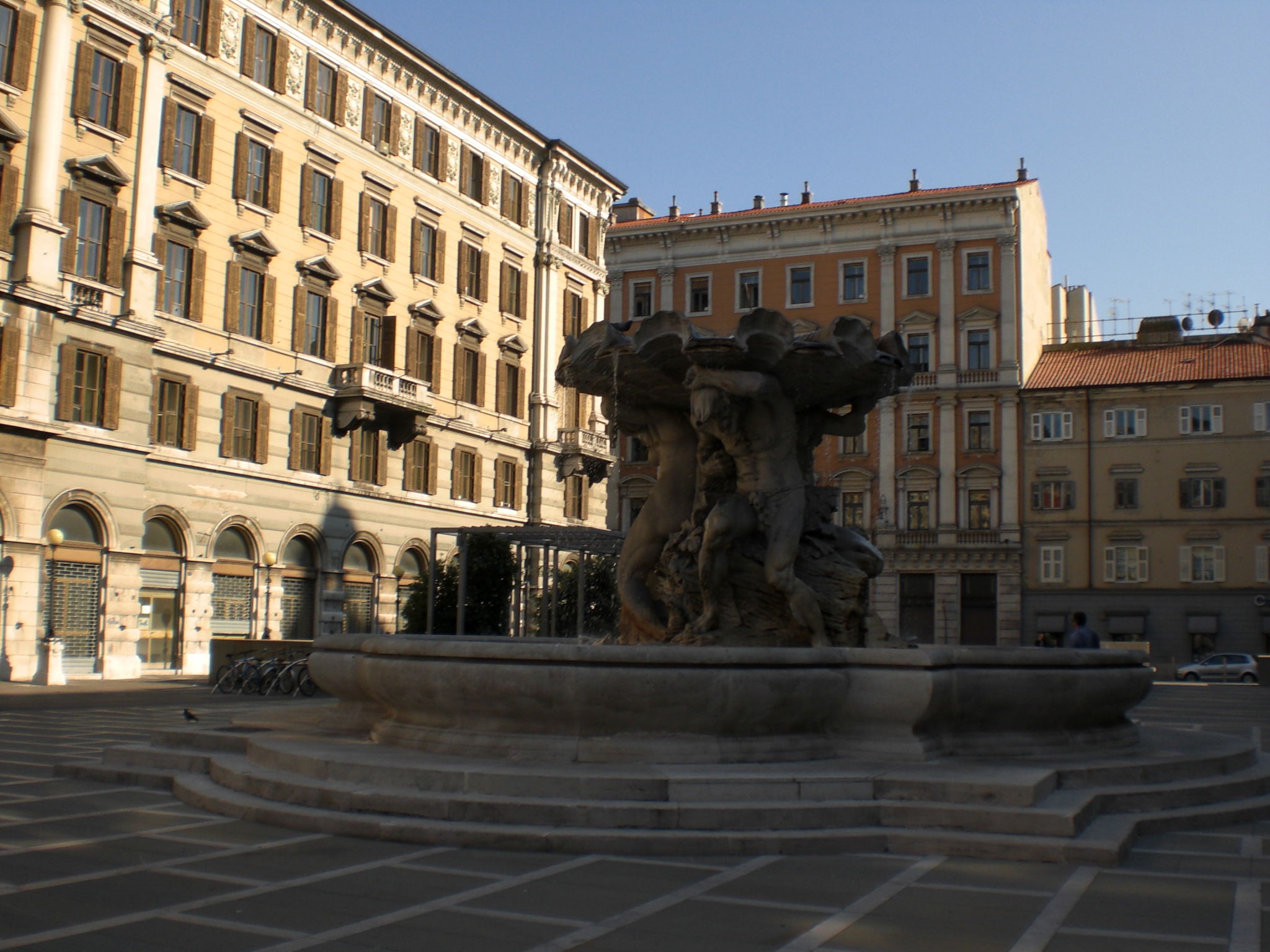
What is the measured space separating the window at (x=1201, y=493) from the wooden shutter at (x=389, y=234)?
3111 centimetres

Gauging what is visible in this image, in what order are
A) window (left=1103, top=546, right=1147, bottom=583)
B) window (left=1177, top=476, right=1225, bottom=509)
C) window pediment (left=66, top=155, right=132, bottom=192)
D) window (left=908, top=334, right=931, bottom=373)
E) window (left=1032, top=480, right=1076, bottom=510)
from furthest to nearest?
window (left=908, top=334, right=931, bottom=373) → window (left=1032, top=480, right=1076, bottom=510) → window (left=1103, top=546, right=1147, bottom=583) → window (left=1177, top=476, right=1225, bottom=509) → window pediment (left=66, top=155, right=132, bottom=192)

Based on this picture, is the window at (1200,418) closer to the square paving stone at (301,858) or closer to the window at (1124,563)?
the window at (1124,563)

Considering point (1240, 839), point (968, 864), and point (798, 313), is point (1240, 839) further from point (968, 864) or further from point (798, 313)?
point (798, 313)

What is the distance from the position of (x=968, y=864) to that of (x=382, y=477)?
31.8 m

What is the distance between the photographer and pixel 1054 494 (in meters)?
51.0

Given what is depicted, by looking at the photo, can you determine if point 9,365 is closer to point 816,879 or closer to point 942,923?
point 816,879

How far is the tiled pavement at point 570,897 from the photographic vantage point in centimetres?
511

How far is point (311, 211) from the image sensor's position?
115ft

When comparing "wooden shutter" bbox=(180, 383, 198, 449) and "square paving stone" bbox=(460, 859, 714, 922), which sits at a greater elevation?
"wooden shutter" bbox=(180, 383, 198, 449)

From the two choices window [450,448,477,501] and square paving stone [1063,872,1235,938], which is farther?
window [450,448,477,501]

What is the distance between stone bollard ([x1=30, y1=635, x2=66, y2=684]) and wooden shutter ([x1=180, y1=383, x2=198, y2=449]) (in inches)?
263

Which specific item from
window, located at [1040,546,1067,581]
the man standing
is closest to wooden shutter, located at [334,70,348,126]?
the man standing

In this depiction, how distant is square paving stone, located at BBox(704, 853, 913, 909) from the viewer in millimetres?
5871

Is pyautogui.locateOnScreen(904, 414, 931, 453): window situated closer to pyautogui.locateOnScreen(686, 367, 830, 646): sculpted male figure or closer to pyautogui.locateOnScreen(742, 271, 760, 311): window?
pyautogui.locateOnScreen(742, 271, 760, 311): window
